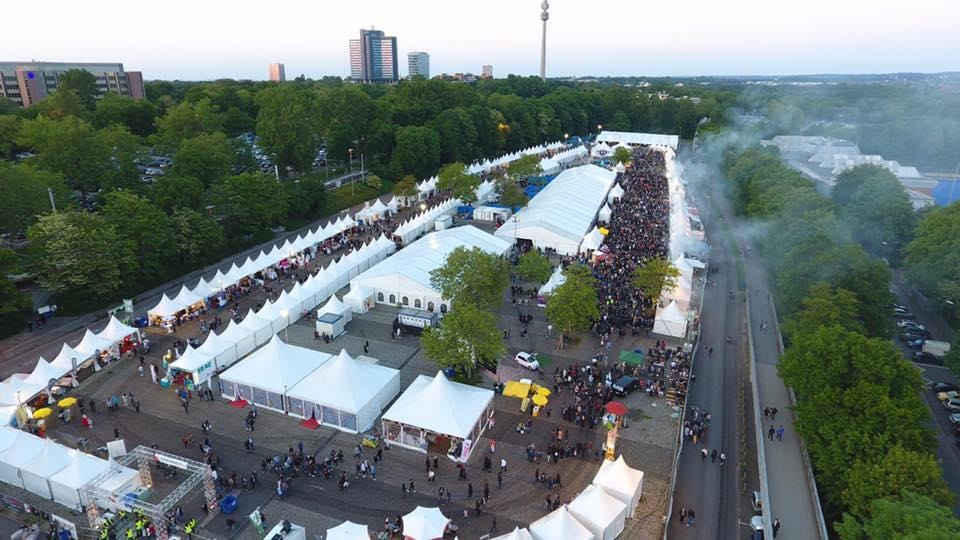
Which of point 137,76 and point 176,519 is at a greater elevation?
point 137,76

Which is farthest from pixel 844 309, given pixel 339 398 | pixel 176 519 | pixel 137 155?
pixel 137 155

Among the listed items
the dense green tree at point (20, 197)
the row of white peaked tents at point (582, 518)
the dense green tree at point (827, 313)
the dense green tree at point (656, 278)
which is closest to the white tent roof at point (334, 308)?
the row of white peaked tents at point (582, 518)

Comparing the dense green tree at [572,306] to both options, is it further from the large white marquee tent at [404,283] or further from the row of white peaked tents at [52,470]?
the row of white peaked tents at [52,470]

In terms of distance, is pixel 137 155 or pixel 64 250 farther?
pixel 137 155

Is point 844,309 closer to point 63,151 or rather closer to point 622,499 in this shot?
point 622,499

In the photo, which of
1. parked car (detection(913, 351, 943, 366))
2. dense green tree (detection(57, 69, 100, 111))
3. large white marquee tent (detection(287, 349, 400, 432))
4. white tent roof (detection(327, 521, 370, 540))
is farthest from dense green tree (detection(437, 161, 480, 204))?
dense green tree (detection(57, 69, 100, 111))

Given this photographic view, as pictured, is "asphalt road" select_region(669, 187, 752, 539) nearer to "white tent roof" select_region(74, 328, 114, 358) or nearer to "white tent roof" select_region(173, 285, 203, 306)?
"white tent roof" select_region(74, 328, 114, 358)
